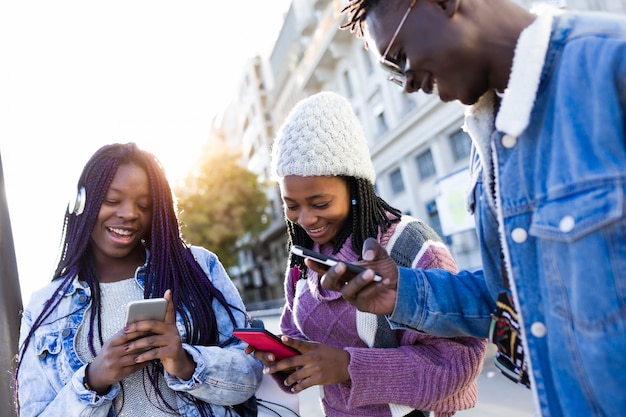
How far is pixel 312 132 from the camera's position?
2143 mm

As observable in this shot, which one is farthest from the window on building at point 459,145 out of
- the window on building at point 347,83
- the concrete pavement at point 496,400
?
the concrete pavement at point 496,400

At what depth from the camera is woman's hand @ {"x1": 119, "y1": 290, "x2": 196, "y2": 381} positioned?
1851 millimetres

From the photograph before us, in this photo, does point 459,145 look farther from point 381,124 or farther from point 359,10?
point 359,10

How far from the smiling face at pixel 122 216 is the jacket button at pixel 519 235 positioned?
1648 mm

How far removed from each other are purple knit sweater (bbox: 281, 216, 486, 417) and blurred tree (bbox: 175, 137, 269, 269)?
28.1 meters

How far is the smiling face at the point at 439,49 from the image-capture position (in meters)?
1.31

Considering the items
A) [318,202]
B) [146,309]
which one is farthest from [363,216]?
[146,309]

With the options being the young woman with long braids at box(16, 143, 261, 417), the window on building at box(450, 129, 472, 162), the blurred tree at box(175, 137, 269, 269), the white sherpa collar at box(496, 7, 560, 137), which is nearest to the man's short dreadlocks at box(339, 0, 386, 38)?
the white sherpa collar at box(496, 7, 560, 137)

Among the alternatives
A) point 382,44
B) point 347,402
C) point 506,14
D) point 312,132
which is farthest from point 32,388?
point 506,14

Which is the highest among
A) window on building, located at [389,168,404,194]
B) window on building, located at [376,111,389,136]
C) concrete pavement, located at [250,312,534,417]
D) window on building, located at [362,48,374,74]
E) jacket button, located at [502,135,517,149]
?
window on building, located at [362,48,374,74]

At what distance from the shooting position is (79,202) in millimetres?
2348

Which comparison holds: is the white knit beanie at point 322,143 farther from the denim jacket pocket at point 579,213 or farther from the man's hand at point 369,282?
the denim jacket pocket at point 579,213

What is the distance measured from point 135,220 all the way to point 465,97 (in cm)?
157

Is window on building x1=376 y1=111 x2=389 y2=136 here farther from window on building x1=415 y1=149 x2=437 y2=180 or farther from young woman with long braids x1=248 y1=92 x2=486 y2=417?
young woman with long braids x1=248 y1=92 x2=486 y2=417
